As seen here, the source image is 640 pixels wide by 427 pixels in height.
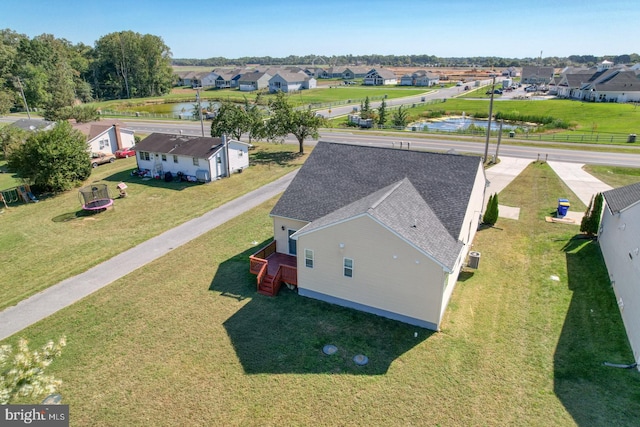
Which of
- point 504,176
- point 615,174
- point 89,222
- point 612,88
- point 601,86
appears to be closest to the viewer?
point 89,222

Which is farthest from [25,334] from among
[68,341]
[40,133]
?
[40,133]

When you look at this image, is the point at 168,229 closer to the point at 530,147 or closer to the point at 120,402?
the point at 120,402

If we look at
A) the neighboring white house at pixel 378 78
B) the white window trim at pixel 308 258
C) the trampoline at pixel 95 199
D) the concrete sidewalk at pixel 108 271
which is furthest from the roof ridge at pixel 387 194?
the neighboring white house at pixel 378 78

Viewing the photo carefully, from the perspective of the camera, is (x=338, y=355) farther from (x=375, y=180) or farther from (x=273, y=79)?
(x=273, y=79)

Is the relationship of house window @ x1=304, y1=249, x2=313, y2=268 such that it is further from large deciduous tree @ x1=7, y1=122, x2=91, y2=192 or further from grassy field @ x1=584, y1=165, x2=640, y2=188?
grassy field @ x1=584, y1=165, x2=640, y2=188

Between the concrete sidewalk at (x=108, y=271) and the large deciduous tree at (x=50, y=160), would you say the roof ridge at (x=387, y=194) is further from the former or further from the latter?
the large deciduous tree at (x=50, y=160)

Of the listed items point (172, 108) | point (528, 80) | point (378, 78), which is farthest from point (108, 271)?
point (528, 80)
